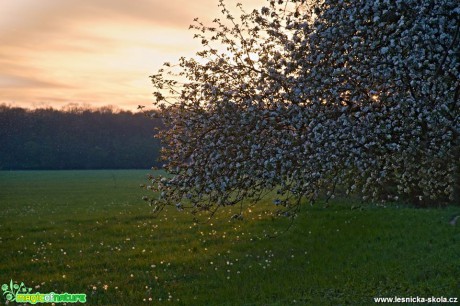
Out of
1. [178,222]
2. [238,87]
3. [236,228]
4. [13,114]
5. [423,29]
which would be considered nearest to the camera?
[423,29]

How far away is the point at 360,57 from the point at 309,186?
3.07 meters

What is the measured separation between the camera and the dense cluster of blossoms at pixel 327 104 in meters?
9.40

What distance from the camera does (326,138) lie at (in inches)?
405

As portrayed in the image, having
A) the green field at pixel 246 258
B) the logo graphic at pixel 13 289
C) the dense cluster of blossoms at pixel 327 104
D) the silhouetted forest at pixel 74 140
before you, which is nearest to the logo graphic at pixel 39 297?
the logo graphic at pixel 13 289

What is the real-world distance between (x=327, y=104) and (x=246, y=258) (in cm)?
810

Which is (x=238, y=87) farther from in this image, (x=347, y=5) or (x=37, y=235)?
(x=37, y=235)

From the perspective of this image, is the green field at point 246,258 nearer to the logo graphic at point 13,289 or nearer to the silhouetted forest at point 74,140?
the logo graphic at point 13,289

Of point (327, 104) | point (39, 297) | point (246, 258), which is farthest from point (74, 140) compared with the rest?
point (327, 104)

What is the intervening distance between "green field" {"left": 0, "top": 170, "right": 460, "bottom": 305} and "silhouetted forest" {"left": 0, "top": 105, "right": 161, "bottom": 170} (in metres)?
94.0

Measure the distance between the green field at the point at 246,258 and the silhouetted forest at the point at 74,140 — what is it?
94.0m

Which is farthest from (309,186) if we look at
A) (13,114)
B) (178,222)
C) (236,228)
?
(13,114)

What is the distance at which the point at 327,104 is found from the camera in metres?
10.7

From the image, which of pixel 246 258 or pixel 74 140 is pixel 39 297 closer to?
pixel 246 258

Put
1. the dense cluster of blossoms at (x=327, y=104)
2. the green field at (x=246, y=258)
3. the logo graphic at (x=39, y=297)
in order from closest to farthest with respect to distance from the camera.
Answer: the dense cluster of blossoms at (x=327, y=104) → the logo graphic at (x=39, y=297) → the green field at (x=246, y=258)
